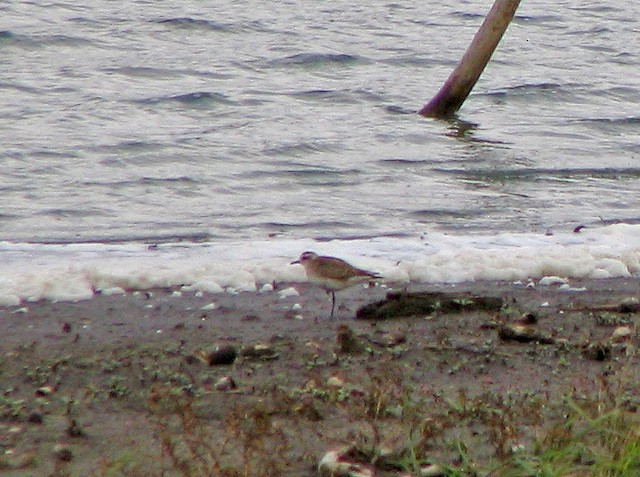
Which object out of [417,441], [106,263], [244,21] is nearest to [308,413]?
[417,441]

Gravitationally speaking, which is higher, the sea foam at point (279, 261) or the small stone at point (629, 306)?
the small stone at point (629, 306)

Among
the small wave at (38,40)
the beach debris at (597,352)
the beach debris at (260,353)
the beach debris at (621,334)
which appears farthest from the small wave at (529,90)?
the beach debris at (260,353)

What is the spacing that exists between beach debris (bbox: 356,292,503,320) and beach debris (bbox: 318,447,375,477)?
7.01 ft

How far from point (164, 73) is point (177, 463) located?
406 inches

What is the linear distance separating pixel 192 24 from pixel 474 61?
5.59 m

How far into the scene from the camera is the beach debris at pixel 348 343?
16.1 feet

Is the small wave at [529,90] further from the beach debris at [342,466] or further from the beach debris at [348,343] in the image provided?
the beach debris at [342,466]

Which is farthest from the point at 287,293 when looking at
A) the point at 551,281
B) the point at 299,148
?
the point at 299,148

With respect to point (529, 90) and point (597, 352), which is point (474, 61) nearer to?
point (529, 90)

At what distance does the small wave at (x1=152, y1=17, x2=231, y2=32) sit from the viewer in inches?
595

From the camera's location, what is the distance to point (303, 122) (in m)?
11.7

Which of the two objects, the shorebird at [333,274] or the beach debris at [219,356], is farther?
the shorebird at [333,274]

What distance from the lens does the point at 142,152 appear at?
1032 cm

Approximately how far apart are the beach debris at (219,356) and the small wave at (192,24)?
10807mm
